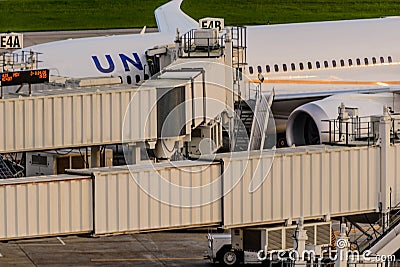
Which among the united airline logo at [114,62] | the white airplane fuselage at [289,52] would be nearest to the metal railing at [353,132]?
the united airline logo at [114,62]

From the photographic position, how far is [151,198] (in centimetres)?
3825

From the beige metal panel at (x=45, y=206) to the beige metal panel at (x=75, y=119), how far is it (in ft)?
17.1

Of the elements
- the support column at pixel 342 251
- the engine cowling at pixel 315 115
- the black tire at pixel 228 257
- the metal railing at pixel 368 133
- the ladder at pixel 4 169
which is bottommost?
the black tire at pixel 228 257

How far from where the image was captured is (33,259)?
54.5 meters

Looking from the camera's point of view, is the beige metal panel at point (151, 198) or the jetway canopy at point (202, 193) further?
the beige metal panel at point (151, 198)

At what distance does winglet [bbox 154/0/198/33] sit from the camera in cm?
8379

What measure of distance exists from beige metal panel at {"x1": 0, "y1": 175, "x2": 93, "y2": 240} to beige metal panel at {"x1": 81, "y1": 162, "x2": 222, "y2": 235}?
34 centimetres

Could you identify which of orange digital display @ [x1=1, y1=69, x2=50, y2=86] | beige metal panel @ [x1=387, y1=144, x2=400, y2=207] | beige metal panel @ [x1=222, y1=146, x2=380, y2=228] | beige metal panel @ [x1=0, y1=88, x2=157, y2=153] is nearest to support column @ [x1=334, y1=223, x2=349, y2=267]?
beige metal panel @ [x1=222, y1=146, x2=380, y2=228]

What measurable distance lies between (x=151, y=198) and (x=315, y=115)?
27454mm

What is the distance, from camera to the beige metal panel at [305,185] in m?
39.6

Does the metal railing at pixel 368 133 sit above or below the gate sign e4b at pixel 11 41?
below

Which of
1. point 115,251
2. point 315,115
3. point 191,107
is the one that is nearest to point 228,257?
point 115,251

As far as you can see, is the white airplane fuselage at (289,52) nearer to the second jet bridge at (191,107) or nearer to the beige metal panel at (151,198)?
the second jet bridge at (191,107)

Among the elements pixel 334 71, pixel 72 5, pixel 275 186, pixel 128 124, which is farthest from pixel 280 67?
pixel 72 5
